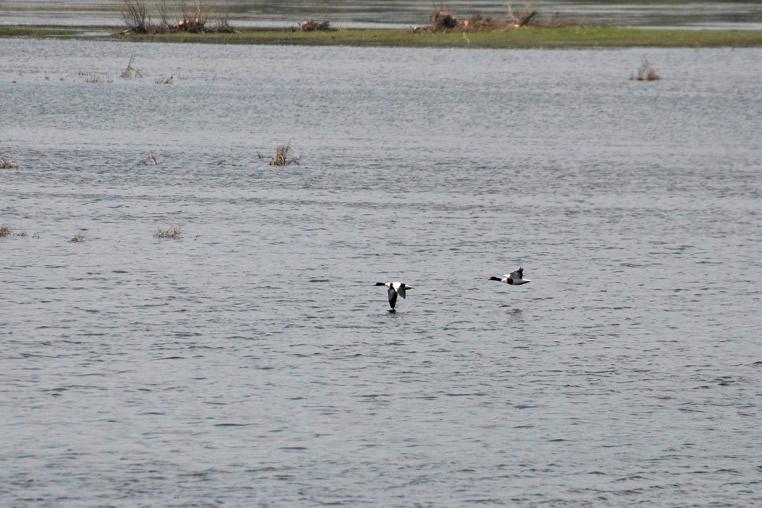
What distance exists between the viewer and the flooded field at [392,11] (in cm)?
12900

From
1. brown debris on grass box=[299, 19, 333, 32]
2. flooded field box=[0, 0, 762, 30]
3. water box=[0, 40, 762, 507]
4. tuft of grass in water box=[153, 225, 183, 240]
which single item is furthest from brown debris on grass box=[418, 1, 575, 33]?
tuft of grass in water box=[153, 225, 183, 240]

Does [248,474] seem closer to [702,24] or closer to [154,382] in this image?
[154,382]

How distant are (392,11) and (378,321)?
122 m

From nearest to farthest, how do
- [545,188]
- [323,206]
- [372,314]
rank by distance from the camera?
1. [372,314]
2. [323,206]
3. [545,188]

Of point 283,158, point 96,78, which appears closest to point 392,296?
point 283,158

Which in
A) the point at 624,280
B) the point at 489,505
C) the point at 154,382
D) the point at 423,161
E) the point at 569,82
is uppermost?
the point at 569,82

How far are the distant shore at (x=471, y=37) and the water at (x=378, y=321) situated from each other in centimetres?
4408

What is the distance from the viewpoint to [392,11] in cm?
14712

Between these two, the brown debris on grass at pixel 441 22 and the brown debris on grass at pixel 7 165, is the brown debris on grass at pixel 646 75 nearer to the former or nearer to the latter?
the brown debris on grass at pixel 441 22

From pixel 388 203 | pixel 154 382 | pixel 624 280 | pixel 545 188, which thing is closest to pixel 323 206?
pixel 388 203

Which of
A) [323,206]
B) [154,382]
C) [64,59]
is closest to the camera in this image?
[154,382]

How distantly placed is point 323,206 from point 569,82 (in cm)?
5478

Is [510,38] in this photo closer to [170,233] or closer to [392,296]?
[170,233]

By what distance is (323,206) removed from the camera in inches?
1657
